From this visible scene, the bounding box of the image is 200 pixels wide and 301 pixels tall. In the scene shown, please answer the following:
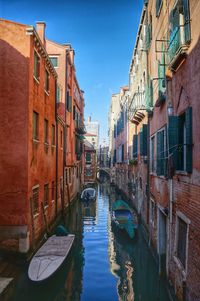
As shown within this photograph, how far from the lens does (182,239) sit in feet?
25.1

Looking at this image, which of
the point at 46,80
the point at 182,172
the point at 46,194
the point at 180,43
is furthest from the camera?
the point at 46,194

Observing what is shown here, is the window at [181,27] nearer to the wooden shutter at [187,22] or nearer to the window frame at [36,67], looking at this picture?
the wooden shutter at [187,22]

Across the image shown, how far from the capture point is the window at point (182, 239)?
7316 millimetres

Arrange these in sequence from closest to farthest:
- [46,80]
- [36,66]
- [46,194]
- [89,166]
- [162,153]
Result: [162,153], [36,66], [46,80], [46,194], [89,166]

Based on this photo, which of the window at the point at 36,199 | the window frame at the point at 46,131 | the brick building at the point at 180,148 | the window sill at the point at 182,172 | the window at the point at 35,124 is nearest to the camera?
the brick building at the point at 180,148

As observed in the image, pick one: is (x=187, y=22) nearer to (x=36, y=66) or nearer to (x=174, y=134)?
(x=174, y=134)

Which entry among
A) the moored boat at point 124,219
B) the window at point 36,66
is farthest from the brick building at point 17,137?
the moored boat at point 124,219

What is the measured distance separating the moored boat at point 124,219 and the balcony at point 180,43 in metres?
9.26

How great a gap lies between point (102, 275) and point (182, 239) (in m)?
4.49

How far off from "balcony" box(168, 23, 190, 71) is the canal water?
674 cm

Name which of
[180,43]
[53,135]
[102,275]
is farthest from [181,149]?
[53,135]

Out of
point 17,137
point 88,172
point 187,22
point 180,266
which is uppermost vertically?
point 187,22

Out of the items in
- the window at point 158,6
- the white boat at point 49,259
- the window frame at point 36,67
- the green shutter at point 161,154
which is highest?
the window at point 158,6

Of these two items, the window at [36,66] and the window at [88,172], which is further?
the window at [88,172]
